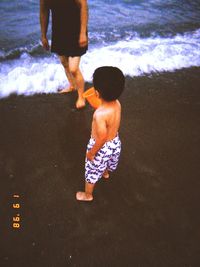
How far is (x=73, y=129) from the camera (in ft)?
11.2

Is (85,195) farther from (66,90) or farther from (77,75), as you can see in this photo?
(66,90)

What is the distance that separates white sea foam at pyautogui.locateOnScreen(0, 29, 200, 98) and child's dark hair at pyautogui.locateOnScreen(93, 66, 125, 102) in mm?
2424

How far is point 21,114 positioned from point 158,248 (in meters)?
2.57

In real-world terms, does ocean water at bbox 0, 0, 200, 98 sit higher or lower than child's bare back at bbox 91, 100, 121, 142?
lower

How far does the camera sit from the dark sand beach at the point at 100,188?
220 cm

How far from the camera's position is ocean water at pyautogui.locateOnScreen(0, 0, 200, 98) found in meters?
4.54

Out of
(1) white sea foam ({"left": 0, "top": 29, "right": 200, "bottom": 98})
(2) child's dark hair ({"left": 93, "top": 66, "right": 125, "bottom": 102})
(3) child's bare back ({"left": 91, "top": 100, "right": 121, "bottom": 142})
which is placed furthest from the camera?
(1) white sea foam ({"left": 0, "top": 29, "right": 200, "bottom": 98})

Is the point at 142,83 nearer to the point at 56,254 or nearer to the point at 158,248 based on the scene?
the point at 158,248

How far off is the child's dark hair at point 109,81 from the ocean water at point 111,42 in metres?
2.42

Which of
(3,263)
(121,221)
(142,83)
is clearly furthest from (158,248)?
(142,83)

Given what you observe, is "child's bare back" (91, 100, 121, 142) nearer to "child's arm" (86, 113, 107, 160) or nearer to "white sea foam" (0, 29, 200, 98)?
"child's arm" (86, 113, 107, 160)

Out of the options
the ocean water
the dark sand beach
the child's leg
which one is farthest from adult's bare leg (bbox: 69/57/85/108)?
the child's leg
